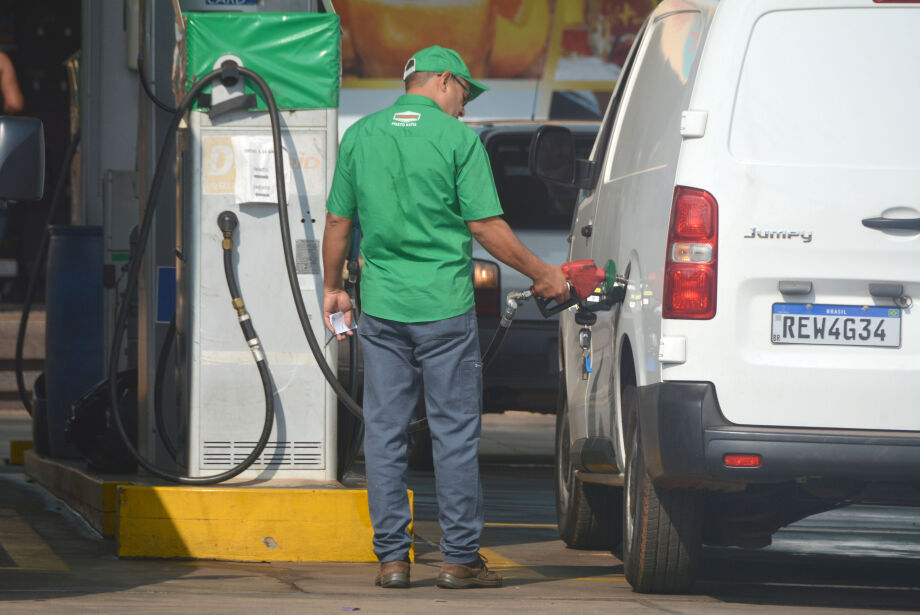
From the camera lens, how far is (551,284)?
5.91 meters

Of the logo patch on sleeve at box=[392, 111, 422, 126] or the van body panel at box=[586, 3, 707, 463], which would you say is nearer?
the van body panel at box=[586, 3, 707, 463]

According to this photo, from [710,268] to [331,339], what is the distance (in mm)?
1999

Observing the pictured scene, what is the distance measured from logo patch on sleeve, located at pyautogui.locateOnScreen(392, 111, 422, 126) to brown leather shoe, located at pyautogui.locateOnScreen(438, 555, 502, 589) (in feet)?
5.07

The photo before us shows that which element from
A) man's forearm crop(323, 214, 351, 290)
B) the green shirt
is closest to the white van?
the green shirt

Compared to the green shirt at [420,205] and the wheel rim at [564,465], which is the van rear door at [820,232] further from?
the wheel rim at [564,465]

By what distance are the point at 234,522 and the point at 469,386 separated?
48.7 inches

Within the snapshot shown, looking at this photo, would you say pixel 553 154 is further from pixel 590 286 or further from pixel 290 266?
pixel 290 266

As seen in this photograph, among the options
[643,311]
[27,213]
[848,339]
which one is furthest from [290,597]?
[27,213]

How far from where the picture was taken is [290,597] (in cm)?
562

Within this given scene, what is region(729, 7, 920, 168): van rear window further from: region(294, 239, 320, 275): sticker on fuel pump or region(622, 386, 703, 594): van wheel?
region(294, 239, 320, 275): sticker on fuel pump

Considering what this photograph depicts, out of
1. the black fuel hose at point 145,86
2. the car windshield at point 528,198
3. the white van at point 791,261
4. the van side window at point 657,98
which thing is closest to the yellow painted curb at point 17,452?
the car windshield at point 528,198

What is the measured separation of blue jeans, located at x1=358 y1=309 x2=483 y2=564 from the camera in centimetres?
584

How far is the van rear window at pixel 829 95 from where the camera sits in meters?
5.31

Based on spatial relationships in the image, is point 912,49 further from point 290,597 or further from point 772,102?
point 290,597
